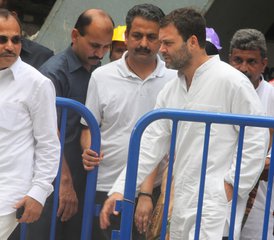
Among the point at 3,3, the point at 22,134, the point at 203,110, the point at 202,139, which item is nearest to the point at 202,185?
the point at 202,139

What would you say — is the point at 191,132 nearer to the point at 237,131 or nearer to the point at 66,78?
the point at 237,131

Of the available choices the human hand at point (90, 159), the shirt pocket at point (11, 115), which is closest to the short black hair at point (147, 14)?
the human hand at point (90, 159)

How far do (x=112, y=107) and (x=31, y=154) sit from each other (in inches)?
37.5

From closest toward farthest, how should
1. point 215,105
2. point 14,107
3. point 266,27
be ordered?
point 14,107 < point 215,105 < point 266,27

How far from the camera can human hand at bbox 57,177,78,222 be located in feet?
15.9

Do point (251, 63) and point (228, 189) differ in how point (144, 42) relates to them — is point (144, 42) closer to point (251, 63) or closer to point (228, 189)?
point (251, 63)

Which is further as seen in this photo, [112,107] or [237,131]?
[112,107]

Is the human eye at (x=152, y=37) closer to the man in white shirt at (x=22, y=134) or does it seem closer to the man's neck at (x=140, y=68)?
the man's neck at (x=140, y=68)

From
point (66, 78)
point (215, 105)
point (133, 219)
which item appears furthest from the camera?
point (66, 78)

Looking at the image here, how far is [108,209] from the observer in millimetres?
4375

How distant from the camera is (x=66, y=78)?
16.1ft

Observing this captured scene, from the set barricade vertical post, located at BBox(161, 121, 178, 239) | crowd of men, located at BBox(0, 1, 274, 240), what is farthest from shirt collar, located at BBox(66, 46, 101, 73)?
barricade vertical post, located at BBox(161, 121, 178, 239)

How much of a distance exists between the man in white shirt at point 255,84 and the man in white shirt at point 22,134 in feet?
5.03

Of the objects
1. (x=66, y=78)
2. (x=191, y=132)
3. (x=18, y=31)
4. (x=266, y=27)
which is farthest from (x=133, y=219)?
(x=266, y=27)
